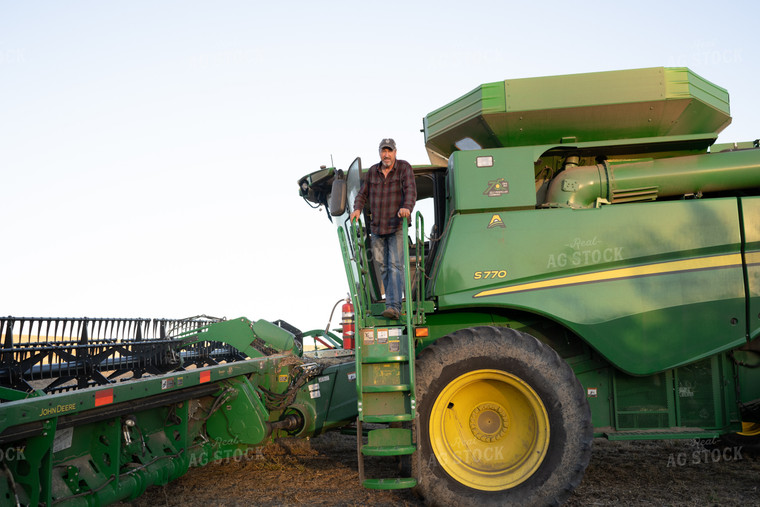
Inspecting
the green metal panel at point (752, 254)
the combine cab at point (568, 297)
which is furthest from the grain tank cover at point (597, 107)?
the green metal panel at point (752, 254)

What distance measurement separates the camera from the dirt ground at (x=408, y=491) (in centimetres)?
442

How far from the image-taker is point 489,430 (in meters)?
4.52

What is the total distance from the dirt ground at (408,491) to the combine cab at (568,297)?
49 cm

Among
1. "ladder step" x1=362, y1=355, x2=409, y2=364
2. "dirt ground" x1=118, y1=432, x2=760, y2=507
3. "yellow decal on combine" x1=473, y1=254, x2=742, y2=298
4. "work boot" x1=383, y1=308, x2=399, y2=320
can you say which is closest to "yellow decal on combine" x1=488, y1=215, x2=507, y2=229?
"yellow decal on combine" x1=473, y1=254, x2=742, y2=298

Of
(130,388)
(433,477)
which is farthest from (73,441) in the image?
(433,477)

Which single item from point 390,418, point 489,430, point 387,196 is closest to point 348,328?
point 387,196

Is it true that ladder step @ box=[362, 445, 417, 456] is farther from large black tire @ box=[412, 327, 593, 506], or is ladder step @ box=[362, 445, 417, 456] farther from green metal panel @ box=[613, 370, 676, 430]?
green metal panel @ box=[613, 370, 676, 430]

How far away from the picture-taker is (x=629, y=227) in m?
4.66

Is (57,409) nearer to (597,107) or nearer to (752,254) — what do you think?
(597,107)

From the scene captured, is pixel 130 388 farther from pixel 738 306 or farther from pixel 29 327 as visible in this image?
pixel 738 306

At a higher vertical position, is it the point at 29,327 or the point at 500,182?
→ the point at 500,182

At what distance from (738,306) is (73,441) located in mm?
4978

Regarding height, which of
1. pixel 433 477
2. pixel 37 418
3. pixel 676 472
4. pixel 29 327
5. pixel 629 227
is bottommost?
pixel 676 472

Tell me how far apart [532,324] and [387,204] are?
1608mm
